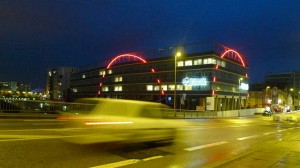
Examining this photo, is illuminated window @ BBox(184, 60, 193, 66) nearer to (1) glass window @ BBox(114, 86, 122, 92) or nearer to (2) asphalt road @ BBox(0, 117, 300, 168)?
(1) glass window @ BBox(114, 86, 122, 92)

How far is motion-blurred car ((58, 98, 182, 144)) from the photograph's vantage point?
1145cm

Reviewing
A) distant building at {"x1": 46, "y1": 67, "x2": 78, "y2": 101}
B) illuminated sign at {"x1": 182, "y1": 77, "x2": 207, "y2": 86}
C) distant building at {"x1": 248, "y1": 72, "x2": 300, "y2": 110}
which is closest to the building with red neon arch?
illuminated sign at {"x1": 182, "y1": 77, "x2": 207, "y2": 86}

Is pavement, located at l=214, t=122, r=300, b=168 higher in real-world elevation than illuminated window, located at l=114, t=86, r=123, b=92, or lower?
lower

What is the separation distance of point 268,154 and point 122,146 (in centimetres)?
503

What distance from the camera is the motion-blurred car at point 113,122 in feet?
37.6

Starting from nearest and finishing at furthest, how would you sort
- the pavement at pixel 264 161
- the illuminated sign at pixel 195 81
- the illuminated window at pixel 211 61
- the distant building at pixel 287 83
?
the pavement at pixel 264 161, the illuminated sign at pixel 195 81, the illuminated window at pixel 211 61, the distant building at pixel 287 83

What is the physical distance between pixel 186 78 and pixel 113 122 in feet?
269

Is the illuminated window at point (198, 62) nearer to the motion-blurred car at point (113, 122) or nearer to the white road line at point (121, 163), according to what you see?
the motion-blurred car at point (113, 122)

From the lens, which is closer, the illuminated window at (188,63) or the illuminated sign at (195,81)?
the illuminated sign at (195,81)

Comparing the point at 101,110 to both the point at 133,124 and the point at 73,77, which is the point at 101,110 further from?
the point at 73,77

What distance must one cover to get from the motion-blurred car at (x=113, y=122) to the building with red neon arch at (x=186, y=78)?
64.9 metres

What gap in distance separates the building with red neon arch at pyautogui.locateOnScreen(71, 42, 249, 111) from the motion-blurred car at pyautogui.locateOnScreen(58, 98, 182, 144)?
64944 mm

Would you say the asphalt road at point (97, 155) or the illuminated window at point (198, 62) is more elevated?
the illuminated window at point (198, 62)

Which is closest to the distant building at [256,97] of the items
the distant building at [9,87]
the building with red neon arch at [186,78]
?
the building with red neon arch at [186,78]
